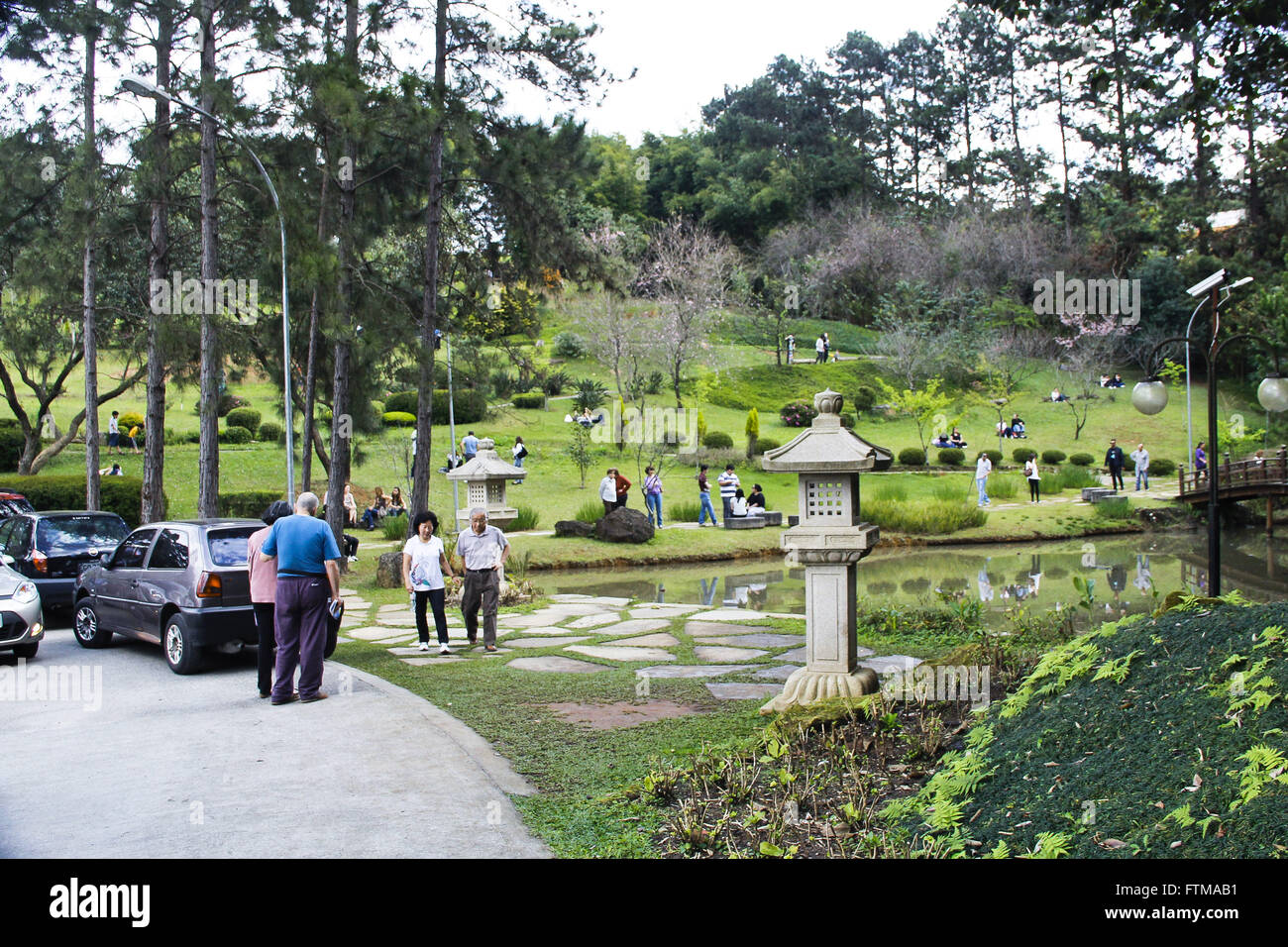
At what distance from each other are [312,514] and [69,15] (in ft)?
40.1

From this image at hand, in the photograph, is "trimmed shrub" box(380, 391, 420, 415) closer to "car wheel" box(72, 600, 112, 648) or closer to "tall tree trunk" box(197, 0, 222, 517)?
"tall tree trunk" box(197, 0, 222, 517)

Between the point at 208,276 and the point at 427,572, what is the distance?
29.2 feet

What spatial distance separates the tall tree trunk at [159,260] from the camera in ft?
56.2

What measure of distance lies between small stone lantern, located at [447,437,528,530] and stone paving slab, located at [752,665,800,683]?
792 centimetres

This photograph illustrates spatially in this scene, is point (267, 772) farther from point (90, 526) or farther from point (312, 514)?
point (90, 526)

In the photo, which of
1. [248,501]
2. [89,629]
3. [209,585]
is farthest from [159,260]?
[209,585]

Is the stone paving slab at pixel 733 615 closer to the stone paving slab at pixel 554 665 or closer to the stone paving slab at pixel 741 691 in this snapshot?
the stone paving slab at pixel 554 665

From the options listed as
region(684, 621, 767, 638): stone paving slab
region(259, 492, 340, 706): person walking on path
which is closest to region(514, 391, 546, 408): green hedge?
region(684, 621, 767, 638): stone paving slab

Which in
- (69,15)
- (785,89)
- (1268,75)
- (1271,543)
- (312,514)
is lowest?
(1271,543)

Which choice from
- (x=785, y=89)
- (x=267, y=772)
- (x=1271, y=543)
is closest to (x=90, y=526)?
(x=267, y=772)

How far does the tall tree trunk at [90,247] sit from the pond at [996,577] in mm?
9315

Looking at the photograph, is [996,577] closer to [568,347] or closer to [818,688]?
[818,688]

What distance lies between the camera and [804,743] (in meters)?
6.38

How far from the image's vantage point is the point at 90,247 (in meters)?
19.6
